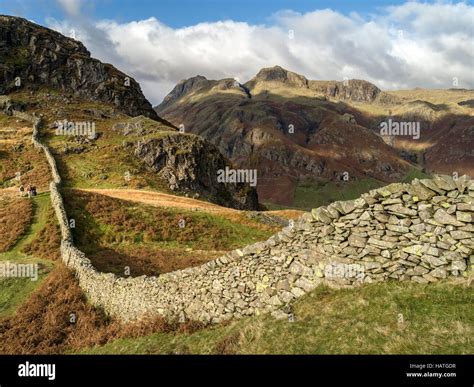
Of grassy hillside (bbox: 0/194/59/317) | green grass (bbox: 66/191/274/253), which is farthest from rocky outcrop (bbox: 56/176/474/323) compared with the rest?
green grass (bbox: 66/191/274/253)

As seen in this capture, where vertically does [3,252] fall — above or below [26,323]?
above

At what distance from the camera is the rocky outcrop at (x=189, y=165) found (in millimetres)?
82938

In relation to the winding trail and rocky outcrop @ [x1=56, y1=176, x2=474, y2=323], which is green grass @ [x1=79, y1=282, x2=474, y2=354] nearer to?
rocky outcrop @ [x1=56, y1=176, x2=474, y2=323]

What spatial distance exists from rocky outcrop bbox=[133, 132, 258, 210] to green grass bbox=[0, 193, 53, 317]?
134 ft

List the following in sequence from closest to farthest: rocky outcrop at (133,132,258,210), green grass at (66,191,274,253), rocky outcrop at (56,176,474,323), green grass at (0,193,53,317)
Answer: rocky outcrop at (56,176,474,323)
green grass at (0,193,53,317)
green grass at (66,191,274,253)
rocky outcrop at (133,132,258,210)

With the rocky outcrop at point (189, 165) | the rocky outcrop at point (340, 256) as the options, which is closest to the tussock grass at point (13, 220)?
the rocky outcrop at point (340, 256)

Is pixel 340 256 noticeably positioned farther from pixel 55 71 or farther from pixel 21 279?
pixel 55 71

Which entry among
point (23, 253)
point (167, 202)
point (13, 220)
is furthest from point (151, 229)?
point (167, 202)

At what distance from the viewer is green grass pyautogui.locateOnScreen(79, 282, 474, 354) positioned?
10.6 meters

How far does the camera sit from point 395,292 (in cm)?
1266

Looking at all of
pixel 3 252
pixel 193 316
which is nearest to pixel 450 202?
pixel 193 316

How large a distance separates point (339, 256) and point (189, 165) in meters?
74.1

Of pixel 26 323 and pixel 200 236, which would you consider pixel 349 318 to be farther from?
pixel 200 236

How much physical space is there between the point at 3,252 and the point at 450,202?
3351 cm
